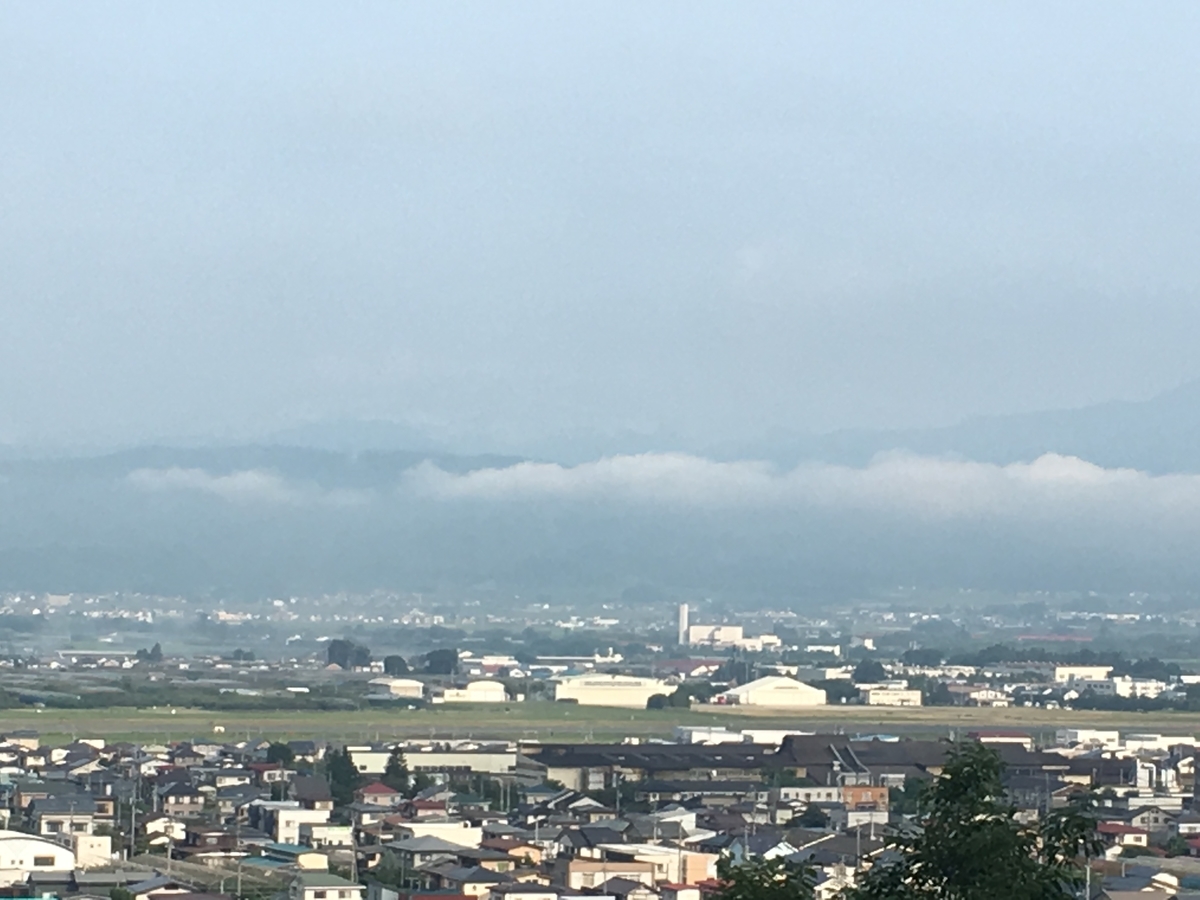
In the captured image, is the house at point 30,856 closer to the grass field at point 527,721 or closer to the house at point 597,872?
the house at point 597,872

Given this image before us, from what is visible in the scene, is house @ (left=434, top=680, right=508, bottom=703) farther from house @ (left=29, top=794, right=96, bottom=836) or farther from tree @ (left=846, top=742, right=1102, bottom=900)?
tree @ (left=846, top=742, right=1102, bottom=900)

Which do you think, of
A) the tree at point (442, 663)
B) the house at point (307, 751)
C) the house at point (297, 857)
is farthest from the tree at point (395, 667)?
the house at point (297, 857)

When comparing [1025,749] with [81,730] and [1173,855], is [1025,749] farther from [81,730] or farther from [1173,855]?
[81,730]

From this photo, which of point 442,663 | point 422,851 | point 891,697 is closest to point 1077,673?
point 891,697

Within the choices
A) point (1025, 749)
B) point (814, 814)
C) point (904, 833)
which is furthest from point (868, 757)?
point (904, 833)

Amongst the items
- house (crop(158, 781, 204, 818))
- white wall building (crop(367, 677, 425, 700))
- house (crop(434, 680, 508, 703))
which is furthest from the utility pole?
white wall building (crop(367, 677, 425, 700))

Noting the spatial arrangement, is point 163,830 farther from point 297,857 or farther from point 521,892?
point 521,892
